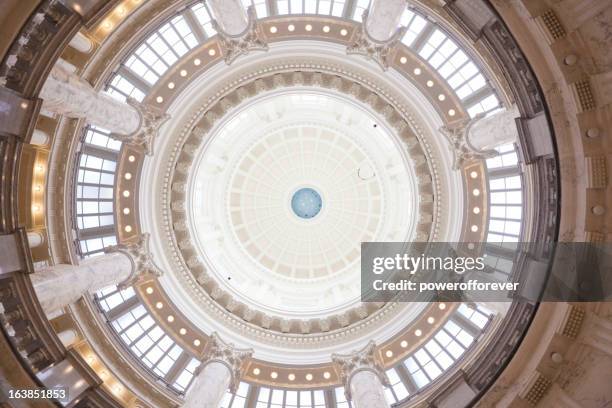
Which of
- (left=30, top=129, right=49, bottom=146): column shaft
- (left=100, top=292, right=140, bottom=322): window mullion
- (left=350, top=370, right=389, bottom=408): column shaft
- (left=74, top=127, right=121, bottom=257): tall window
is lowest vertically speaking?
(left=350, top=370, right=389, bottom=408): column shaft

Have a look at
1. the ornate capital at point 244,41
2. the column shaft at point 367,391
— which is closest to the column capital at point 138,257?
the ornate capital at point 244,41

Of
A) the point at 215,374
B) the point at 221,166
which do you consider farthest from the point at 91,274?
the point at 221,166

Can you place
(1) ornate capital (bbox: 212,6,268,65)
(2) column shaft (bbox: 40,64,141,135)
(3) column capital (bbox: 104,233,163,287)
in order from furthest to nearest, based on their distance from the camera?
(3) column capital (bbox: 104,233,163,287)
(1) ornate capital (bbox: 212,6,268,65)
(2) column shaft (bbox: 40,64,141,135)

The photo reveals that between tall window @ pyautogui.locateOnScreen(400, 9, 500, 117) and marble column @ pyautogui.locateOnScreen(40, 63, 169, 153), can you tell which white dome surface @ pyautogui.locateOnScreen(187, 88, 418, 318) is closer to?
marble column @ pyautogui.locateOnScreen(40, 63, 169, 153)

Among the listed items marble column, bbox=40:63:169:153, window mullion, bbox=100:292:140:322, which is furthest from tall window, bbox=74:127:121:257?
window mullion, bbox=100:292:140:322

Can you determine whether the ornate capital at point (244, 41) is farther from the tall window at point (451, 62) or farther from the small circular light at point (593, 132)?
the small circular light at point (593, 132)

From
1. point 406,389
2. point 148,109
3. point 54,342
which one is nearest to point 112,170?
point 148,109

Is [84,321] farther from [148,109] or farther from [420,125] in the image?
[420,125]
